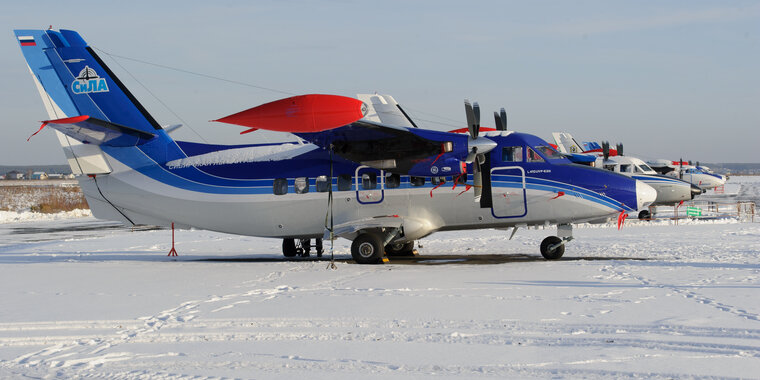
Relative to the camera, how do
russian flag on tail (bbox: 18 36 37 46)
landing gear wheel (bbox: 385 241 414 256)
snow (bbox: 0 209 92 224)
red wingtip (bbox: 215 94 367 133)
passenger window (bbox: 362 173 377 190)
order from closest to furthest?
red wingtip (bbox: 215 94 367 133) → passenger window (bbox: 362 173 377 190) → russian flag on tail (bbox: 18 36 37 46) → landing gear wheel (bbox: 385 241 414 256) → snow (bbox: 0 209 92 224)

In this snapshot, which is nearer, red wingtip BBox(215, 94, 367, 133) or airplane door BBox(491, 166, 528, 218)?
red wingtip BBox(215, 94, 367, 133)

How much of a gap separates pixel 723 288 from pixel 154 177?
13318 millimetres

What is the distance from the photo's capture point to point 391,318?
8680mm

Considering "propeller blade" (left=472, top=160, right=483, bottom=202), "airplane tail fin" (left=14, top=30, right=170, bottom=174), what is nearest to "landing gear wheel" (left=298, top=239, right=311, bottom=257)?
"airplane tail fin" (left=14, top=30, right=170, bottom=174)

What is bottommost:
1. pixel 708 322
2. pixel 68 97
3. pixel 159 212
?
pixel 708 322

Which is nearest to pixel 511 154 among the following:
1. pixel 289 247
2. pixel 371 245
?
pixel 371 245

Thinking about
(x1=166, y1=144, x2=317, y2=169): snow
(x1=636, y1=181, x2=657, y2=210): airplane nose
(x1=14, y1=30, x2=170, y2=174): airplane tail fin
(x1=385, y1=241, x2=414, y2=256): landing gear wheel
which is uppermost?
(x1=14, y1=30, x2=170, y2=174): airplane tail fin

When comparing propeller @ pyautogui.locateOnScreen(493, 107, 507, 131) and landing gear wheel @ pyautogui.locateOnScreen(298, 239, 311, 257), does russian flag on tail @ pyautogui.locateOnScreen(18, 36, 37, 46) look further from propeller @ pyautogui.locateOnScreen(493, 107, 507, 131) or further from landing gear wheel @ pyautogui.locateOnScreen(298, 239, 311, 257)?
propeller @ pyautogui.locateOnScreen(493, 107, 507, 131)

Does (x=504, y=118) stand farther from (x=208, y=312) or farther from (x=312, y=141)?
(x=208, y=312)

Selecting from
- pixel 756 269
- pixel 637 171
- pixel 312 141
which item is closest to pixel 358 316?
pixel 312 141

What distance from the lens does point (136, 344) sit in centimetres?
741

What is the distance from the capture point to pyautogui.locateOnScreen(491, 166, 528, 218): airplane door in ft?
51.8

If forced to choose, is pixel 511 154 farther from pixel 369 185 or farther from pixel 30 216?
pixel 30 216

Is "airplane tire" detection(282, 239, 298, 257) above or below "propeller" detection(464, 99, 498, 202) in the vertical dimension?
below
